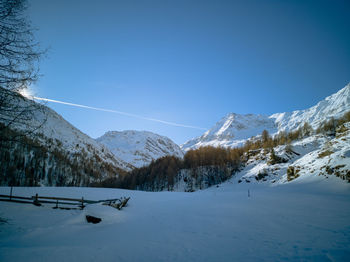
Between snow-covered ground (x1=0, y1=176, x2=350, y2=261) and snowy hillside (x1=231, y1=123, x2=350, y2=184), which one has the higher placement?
snowy hillside (x1=231, y1=123, x2=350, y2=184)

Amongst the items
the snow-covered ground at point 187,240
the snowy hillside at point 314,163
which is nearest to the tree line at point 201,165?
the snowy hillside at point 314,163

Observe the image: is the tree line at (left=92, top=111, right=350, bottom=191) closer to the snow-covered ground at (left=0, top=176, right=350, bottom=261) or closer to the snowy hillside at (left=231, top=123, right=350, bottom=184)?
the snowy hillside at (left=231, top=123, right=350, bottom=184)

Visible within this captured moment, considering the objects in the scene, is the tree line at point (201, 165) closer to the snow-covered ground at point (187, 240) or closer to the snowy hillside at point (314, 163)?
the snowy hillside at point (314, 163)

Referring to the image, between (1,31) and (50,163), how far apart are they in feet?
416

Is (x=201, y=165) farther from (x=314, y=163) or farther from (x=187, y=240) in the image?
(x=187, y=240)

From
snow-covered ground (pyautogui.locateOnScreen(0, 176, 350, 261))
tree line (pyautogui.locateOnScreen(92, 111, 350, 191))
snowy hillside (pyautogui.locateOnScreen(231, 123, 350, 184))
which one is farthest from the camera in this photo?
tree line (pyautogui.locateOnScreen(92, 111, 350, 191))

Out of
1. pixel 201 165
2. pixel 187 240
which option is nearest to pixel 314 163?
pixel 187 240

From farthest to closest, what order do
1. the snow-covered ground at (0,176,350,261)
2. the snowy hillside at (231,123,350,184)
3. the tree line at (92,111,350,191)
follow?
the tree line at (92,111,350,191) → the snowy hillside at (231,123,350,184) → the snow-covered ground at (0,176,350,261)

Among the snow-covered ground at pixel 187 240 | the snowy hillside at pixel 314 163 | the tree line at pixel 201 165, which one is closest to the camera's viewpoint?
the snow-covered ground at pixel 187 240

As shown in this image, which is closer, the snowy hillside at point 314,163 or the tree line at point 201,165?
the snowy hillside at point 314,163

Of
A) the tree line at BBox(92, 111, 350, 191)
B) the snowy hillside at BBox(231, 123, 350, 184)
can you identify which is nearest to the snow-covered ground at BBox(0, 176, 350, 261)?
the snowy hillside at BBox(231, 123, 350, 184)

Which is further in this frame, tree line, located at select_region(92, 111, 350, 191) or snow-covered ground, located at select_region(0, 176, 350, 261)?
tree line, located at select_region(92, 111, 350, 191)

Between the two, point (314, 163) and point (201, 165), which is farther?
point (201, 165)

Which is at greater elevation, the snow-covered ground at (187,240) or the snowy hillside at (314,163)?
the snowy hillside at (314,163)
